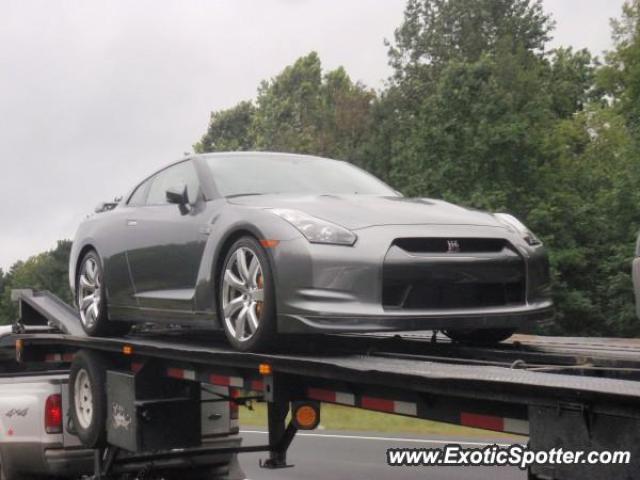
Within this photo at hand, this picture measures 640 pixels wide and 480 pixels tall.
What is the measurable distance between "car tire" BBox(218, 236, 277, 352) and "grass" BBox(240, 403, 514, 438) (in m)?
7.62

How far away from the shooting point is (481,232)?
520cm

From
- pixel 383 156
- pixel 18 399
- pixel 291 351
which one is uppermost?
pixel 383 156

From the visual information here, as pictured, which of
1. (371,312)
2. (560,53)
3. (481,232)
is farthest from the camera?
(560,53)

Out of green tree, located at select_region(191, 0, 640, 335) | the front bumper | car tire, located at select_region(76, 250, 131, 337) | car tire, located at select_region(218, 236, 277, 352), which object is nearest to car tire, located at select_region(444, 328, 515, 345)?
the front bumper

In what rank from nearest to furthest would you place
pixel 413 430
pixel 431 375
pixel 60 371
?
pixel 431 375, pixel 60 371, pixel 413 430

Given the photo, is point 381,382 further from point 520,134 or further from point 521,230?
point 520,134

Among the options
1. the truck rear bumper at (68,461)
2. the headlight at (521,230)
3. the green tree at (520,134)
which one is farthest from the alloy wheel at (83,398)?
the green tree at (520,134)

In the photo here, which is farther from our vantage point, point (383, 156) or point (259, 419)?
point (383, 156)

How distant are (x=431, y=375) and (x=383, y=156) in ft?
132

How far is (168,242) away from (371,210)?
5.23ft

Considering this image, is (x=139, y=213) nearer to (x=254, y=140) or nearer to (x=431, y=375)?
(x=431, y=375)

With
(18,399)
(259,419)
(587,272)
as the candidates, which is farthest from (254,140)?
(18,399)

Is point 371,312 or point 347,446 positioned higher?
point 371,312

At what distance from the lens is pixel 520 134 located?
109ft
